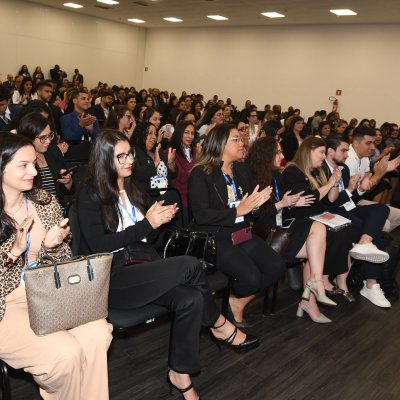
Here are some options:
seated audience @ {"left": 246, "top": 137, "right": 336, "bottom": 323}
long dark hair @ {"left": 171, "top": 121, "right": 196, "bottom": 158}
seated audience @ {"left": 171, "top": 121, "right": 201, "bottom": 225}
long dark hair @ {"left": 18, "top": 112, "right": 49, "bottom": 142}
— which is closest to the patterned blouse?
long dark hair @ {"left": 18, "top": 112, "right": 49, "bottom": 142}

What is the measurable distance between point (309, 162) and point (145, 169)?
139 centimetres

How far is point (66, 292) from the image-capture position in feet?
5.59

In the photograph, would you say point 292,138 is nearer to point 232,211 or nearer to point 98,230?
point 232,211

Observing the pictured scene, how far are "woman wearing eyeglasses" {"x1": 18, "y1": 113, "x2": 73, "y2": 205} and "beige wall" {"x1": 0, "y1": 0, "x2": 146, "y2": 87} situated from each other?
14.4 meters

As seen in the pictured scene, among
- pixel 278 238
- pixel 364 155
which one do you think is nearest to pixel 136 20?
pixel 364 155

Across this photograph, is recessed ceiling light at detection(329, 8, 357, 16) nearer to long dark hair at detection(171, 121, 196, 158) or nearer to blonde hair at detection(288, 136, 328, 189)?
long dark hair at detection(171, 121, 196, 158)

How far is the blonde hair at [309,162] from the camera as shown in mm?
3586

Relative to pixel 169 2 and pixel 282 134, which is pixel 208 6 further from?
pixel 282 134

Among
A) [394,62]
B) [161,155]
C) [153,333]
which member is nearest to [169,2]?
[394,62]

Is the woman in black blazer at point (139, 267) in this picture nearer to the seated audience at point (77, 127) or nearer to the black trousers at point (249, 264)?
the black trousers at point (249, 264)

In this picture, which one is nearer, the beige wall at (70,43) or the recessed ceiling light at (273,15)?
the recessed ceiling light at (273,15)

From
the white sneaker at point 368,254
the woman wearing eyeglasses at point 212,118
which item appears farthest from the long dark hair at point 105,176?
the woman wearing eyeglasses at point 212,118

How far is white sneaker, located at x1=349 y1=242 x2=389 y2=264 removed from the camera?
11.6ft

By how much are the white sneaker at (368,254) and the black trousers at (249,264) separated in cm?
99
